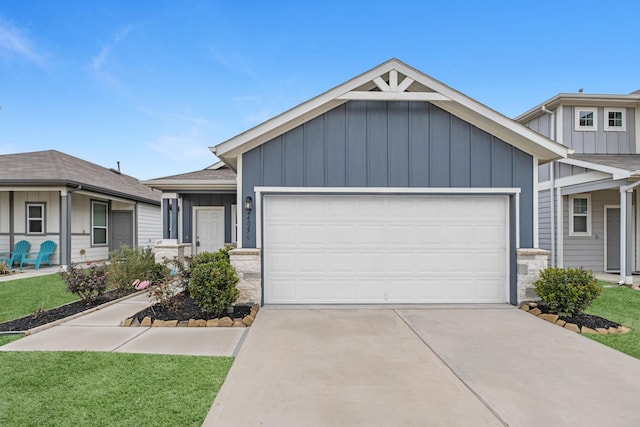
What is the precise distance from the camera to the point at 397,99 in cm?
586

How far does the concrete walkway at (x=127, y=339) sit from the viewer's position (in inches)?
157

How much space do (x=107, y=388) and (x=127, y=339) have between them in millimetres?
1497

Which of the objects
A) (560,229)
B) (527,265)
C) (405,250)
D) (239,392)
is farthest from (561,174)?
(239,392)

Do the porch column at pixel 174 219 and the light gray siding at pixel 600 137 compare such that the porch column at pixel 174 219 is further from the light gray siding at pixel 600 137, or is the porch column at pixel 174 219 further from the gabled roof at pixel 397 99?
the light gray siding at pixel 600 137

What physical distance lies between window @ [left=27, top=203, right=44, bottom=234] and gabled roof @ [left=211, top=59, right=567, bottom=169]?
992 cm

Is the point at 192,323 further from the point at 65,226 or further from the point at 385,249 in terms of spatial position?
the point at 65,226

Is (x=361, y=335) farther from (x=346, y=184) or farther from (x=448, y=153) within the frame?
(x=448, y=153)

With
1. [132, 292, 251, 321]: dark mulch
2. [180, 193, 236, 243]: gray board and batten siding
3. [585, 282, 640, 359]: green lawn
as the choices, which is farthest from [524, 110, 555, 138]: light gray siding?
[132, 292, 251, 321]: dark mulch

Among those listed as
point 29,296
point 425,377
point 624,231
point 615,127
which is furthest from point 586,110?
point 29,296

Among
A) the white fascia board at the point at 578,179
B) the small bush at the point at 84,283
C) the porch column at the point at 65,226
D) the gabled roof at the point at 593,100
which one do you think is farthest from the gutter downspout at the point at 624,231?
the porch column at the point at 65,226

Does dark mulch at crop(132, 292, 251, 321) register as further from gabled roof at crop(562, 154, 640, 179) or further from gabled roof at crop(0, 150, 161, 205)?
gabled roof at crop(562, 154, 640, 179)

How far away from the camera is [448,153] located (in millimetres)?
6066

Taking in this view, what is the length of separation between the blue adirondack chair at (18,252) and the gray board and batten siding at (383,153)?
10.2 metres

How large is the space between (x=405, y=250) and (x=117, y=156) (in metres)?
20.5
